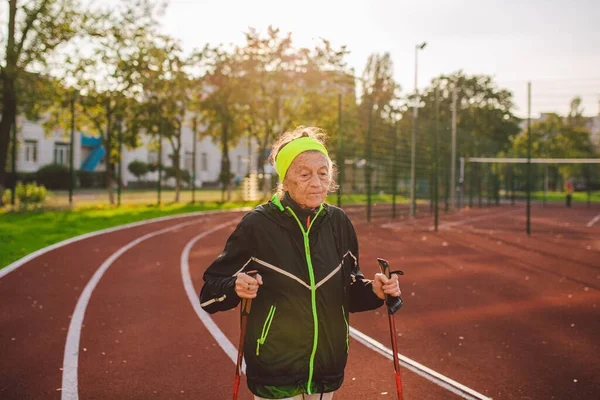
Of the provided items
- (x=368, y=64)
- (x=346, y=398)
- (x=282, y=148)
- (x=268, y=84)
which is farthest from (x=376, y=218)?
(x=368, y=64)

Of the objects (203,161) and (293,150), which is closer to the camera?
(293,150)

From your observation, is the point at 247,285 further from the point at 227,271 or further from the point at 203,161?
the point at 203,161

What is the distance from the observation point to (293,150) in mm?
2797

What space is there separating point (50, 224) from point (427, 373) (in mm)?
15064

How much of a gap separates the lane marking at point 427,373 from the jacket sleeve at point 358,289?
2601 millimetres

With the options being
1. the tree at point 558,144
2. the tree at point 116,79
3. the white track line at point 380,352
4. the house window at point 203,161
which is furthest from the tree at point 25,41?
the tree at point 558,144

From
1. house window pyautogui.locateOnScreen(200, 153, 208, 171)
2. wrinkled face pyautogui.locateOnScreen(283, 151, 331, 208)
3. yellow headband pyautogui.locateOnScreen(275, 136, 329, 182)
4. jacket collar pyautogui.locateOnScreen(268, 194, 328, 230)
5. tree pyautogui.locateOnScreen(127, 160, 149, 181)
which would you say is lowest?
jacket collar pyautogui.locateOnScreen(268, 194, 328, 230)

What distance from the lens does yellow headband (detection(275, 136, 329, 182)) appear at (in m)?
2.79

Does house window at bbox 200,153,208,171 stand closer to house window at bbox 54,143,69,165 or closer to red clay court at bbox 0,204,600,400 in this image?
house window at bbox 54,143,69,165

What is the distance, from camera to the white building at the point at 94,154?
46562 mm

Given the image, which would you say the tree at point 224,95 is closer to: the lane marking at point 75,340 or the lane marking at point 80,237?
the lane marking at point 80,237

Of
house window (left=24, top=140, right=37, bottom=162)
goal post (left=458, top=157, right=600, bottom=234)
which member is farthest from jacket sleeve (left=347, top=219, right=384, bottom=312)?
house window (left=24, top=140, right=37, bottom=162)

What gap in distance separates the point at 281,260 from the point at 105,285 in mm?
7700

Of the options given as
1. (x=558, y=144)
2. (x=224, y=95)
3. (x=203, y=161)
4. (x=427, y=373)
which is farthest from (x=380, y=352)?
(x=558, y=144)
